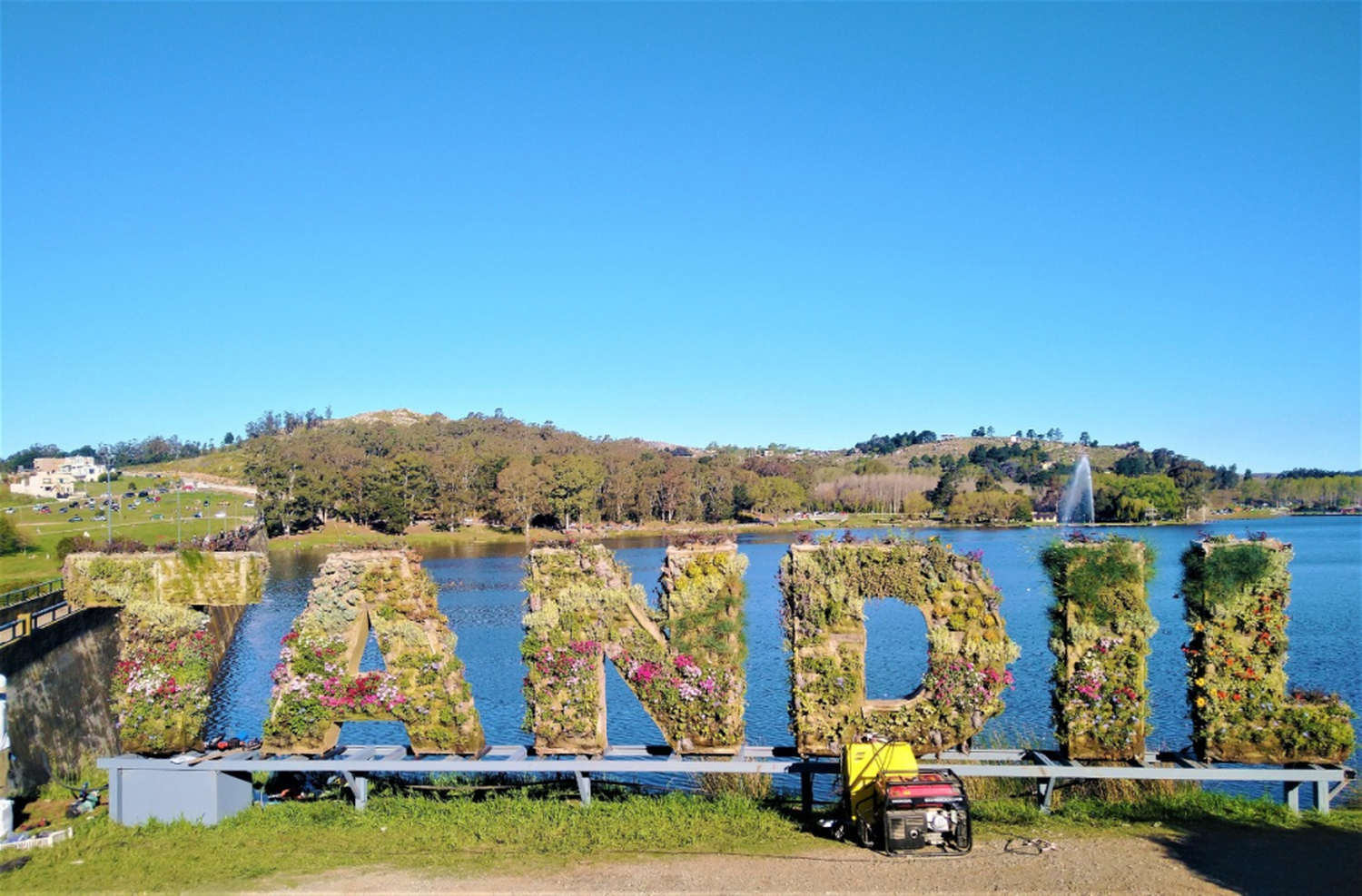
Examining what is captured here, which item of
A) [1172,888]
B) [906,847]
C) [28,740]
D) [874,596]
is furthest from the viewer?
[28,740]

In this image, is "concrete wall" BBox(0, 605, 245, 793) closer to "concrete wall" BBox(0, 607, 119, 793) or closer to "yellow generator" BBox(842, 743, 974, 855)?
"concrete wall" BBox(0, 607, 119, 793)

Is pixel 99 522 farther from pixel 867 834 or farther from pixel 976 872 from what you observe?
pixel 976 872

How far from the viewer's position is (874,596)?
14789 mm

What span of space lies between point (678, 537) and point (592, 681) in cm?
256

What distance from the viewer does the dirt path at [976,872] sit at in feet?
36.7

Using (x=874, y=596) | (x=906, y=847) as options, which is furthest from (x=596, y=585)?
(x=906, y=847)

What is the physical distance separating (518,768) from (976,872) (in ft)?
21.6

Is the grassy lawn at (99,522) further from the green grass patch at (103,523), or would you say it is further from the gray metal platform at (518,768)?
the gray metal platform at (518,768)

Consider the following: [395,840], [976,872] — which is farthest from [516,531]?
[976,872]

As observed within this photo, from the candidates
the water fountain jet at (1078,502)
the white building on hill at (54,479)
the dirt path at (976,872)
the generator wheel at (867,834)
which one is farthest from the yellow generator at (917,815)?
the white building on hill at (54,479)

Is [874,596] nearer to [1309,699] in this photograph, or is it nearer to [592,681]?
[592,681]

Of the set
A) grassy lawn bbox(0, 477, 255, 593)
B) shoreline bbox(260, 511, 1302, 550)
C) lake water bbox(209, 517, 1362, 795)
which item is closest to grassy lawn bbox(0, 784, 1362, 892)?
lake water bbox(209, 517, 1362, 795)

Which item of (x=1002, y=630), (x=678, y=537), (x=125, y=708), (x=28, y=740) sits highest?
(x=678, y=537)

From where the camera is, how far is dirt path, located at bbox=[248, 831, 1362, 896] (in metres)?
11.2
